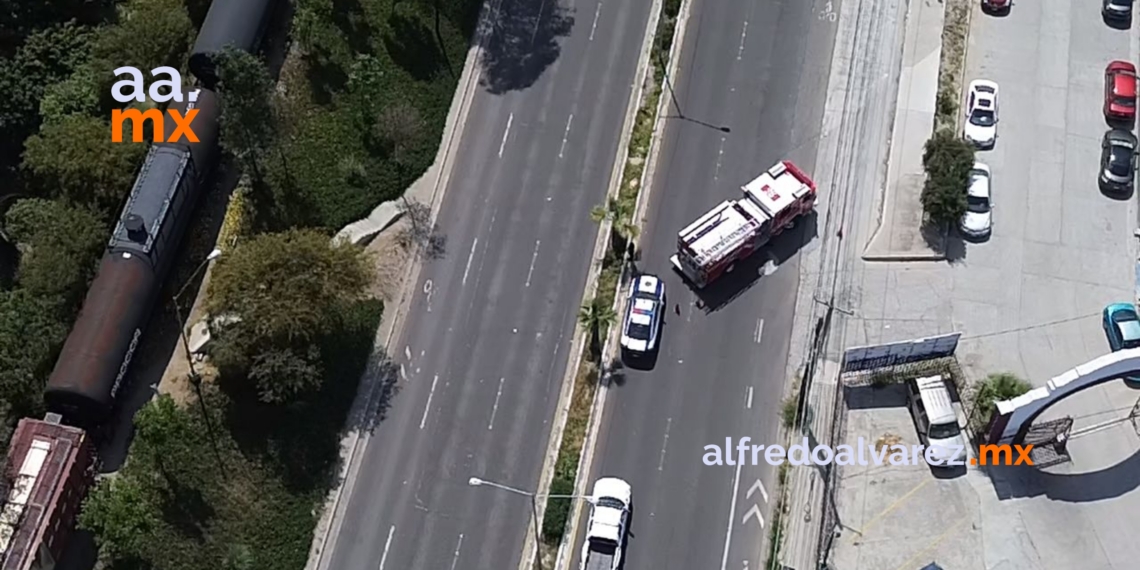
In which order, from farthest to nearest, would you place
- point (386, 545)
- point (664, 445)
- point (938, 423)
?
point (664, 445) < point (938, 423) < point (386, 545)

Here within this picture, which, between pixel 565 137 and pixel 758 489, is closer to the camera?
pixel 758 489

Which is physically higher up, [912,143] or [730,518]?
[912,143]

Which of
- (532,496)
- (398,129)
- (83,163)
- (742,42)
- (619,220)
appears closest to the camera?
(532,496)

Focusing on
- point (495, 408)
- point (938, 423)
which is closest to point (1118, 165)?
point (938, 423)

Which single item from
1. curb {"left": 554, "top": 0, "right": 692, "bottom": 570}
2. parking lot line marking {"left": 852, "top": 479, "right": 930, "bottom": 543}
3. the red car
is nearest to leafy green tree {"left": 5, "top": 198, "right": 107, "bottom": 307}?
curb {"left": 554, "top": 0, "right": 692, "bottom": 570}

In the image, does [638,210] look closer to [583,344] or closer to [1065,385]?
[583,344]

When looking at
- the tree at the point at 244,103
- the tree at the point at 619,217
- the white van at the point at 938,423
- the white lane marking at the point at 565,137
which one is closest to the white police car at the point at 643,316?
the tree at the point at 619,217
